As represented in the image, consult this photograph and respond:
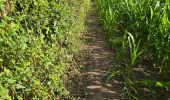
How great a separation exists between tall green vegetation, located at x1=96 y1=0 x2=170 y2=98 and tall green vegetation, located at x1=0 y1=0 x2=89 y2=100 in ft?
3.39

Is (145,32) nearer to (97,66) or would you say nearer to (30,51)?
(97,66)

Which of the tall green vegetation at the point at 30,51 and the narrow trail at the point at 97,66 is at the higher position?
the tall green vegetation at the point at 30,51

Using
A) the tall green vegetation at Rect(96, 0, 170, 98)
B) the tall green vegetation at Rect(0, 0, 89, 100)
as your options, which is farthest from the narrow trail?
the tall green vegetation at Rect(0, 0, 89, 100)

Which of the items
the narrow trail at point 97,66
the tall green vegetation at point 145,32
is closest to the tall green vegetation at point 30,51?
the narrow trail at point 97,66

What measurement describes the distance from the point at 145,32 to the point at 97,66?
93cm

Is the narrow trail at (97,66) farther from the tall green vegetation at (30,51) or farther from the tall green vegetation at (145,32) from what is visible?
the tall green vegetation at (30,51)

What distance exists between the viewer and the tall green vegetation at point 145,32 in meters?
3.82

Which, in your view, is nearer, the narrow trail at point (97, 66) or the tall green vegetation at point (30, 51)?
the tall green vegetation at point (30, 51)

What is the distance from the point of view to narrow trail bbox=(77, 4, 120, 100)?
3.73 metres

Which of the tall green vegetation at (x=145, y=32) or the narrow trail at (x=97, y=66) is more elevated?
the tall green vegetation at (x=145, y=32)

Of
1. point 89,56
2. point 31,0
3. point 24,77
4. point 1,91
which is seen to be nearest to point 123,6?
point 89,56

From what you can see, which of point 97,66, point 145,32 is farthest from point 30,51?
point 145,32

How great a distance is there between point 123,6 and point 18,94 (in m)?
3.77

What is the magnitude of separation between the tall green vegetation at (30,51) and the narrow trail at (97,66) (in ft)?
1.44
